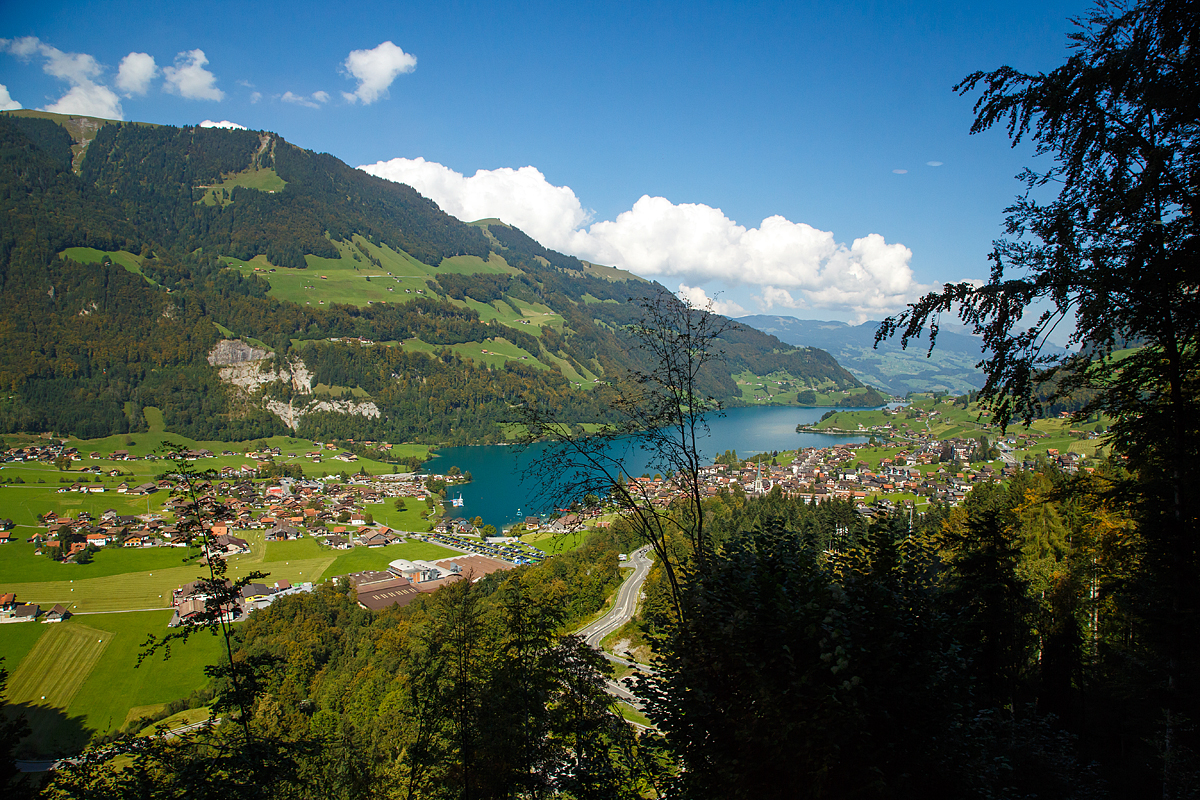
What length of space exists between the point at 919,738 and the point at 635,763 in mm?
3009

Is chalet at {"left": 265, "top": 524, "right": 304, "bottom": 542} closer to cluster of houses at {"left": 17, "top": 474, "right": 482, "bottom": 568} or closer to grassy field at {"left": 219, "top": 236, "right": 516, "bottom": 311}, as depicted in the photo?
cluster of houses at {"left": 17, "top": 474, "right": 482, "bottom": 568}

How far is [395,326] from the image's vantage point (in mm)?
135625

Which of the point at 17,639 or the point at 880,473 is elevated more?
the point at 880,473

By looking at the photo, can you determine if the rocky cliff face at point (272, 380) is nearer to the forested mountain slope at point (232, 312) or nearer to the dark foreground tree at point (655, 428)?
the forested mountain slope at point (232, 312)

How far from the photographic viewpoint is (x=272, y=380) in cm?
10994

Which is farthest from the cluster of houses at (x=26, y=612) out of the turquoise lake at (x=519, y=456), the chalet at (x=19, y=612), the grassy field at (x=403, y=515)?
the turquoise lake at (x=519, y=456)

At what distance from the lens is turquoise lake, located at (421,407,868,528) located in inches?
2494

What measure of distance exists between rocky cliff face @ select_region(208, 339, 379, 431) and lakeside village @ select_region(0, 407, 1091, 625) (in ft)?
75.0

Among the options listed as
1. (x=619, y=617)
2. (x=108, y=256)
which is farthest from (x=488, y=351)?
(x=619, y=617)

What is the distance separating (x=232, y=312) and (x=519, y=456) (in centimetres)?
11141

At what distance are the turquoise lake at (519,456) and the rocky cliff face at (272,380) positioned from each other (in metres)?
24.5

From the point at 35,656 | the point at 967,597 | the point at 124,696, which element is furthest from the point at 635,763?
the point at 35,656

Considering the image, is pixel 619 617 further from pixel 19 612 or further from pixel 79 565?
pixel 79 565

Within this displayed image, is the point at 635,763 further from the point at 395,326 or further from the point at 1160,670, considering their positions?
the point at 395,326
